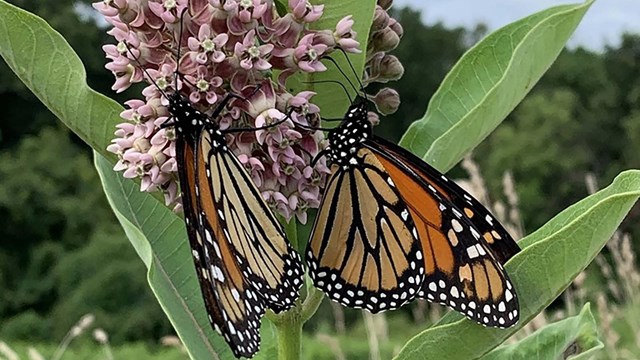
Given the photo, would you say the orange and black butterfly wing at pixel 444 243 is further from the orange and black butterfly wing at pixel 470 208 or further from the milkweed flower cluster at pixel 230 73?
the milkweed flower cluster at pixel 230 73

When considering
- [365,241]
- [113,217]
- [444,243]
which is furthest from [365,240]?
[113,217]

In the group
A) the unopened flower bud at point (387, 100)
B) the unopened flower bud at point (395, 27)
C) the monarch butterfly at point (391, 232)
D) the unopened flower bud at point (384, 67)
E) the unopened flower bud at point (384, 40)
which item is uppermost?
the unopened flower bud at point (395, 27)

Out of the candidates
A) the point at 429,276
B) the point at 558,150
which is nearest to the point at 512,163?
the point at 558,150

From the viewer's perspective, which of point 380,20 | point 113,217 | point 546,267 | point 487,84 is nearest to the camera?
point 546,267

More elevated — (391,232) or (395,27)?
(395,27)

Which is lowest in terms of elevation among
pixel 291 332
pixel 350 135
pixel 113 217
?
pixel 113 217

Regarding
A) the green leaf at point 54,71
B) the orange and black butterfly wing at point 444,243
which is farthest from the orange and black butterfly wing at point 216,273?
the orange and black butterfly wing at point 444,243

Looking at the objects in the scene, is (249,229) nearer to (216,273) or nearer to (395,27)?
(216,273)

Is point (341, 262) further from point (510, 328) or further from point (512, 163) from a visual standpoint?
point (512, 163)
